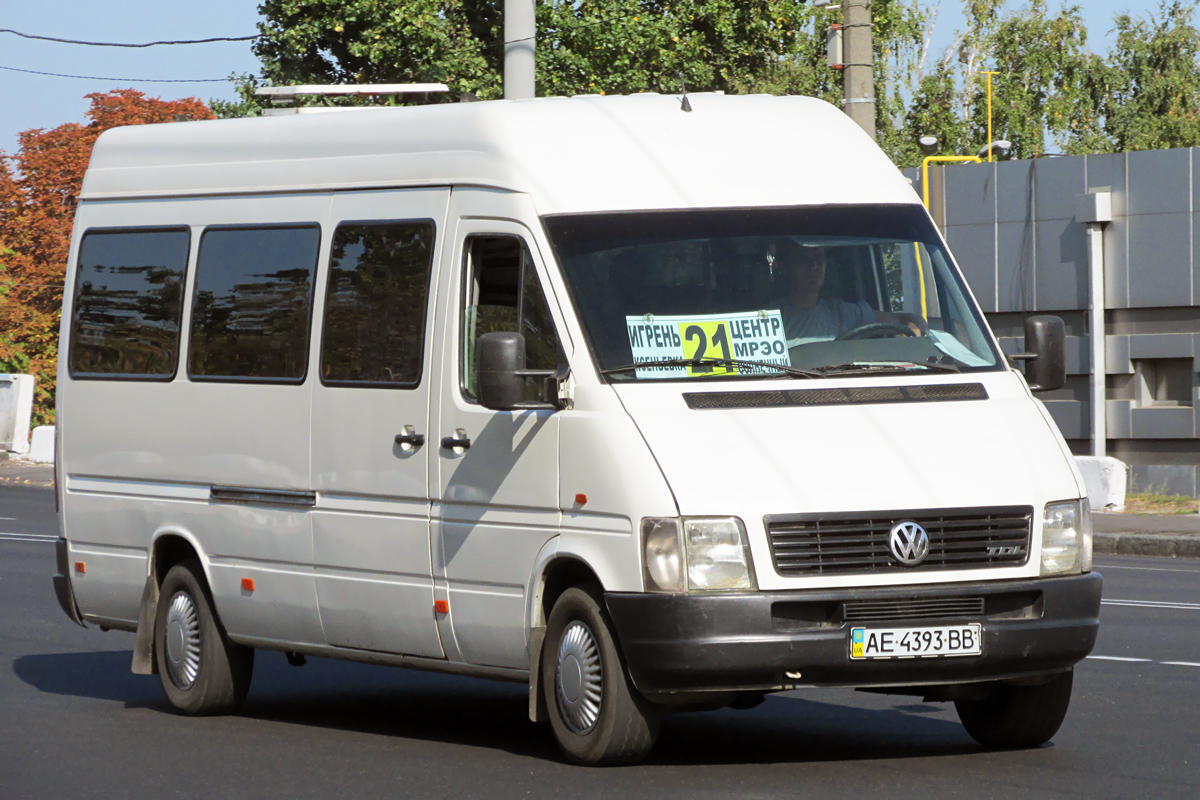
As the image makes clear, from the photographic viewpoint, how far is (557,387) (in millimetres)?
7570

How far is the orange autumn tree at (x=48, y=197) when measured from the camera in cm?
5475

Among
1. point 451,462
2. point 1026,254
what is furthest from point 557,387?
point 1026,254

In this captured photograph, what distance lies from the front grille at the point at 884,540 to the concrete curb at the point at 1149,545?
13.5 m

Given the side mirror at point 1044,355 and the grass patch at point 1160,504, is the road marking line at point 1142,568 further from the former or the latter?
the side mirror at point 1044,355

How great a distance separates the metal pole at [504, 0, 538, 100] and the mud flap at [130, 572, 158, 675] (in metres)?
6.72

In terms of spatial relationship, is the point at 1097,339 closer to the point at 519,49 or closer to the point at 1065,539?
the point at 519,49

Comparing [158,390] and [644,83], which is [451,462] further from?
[644,83]

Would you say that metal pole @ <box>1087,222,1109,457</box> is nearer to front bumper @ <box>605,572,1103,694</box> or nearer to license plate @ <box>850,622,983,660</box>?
front bumper @ <box>605,572,1103,694</box>

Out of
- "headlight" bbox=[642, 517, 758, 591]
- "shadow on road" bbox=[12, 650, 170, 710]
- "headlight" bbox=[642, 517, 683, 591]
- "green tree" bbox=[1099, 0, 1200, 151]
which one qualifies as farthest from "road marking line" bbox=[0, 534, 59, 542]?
"green tree" bbox=[1099, 0, 1200, 151]

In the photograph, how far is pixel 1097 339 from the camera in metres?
26.7

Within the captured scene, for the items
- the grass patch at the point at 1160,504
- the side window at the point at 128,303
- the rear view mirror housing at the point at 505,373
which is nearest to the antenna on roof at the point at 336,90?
the side window at the point at 128,303

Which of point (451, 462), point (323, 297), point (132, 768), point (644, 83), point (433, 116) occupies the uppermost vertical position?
point (644, 83)

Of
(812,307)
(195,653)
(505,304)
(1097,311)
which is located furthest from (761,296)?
(1097,311)

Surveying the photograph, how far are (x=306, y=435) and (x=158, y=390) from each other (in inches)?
54.9
